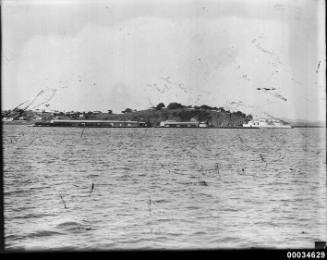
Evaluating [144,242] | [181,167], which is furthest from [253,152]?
[144,242]

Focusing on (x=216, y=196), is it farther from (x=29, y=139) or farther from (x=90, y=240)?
(x=29, y=139)

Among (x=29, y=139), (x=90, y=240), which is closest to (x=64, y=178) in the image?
(x=90, y=240)

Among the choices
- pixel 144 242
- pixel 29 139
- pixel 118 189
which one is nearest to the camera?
pixel 144 242

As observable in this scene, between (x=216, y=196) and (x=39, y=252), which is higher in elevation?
(x=39, y=252)

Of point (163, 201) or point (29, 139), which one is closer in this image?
point (163, 201)

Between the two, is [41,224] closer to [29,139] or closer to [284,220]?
[284,220]

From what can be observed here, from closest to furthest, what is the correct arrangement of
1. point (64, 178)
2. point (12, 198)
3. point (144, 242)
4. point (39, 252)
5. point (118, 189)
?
point (39, 252) < point (144, 242) < point (12, 198) < point (118, 189) < point (64, 178)
